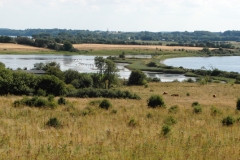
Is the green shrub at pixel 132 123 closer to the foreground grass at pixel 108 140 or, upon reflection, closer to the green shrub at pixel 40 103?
the foreground grass at pixel 108 140

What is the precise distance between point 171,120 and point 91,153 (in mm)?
5890

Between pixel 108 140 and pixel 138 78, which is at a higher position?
pixel 108 140

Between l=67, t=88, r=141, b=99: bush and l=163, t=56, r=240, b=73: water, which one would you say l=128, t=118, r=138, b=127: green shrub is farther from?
l=163, t=56, r=240, b=73: water

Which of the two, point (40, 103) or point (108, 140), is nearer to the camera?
point (108, 140)

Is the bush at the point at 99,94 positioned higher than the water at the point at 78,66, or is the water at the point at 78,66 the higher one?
the bush at the point at 99,94

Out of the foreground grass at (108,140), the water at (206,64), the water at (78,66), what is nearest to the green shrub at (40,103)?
the foreground grass at (108,140)

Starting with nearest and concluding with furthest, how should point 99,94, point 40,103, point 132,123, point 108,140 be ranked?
1. point 108,140
2. point 132,123
3. point 40,103
4. point 99,94

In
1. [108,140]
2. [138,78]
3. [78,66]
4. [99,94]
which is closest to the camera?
[108,140]

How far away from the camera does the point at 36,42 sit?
523ft

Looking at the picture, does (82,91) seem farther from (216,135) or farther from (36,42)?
(36,42)

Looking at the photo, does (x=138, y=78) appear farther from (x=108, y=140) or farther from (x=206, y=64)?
(x=206, y=64)

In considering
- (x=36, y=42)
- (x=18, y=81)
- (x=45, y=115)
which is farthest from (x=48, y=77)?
(x=36, y=42)

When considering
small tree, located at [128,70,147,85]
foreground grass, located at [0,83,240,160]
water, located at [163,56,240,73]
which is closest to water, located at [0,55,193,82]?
small tree, located at [128,70,147,85]

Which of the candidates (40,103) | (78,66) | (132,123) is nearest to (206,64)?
(78,66)
